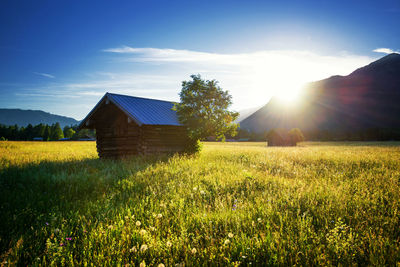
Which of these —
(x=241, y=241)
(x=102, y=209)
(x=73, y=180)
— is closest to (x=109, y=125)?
(x=73, y=180)

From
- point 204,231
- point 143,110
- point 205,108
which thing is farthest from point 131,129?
point 204,231

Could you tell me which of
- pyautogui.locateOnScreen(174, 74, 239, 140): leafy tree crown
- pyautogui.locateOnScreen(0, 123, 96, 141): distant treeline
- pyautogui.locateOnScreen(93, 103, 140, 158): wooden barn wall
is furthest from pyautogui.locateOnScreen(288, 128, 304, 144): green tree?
pyautogui.locateOnScreen(0, 123, 96, 141): distant treeline

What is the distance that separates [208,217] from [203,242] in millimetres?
491

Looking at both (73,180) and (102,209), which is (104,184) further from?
(102,209)

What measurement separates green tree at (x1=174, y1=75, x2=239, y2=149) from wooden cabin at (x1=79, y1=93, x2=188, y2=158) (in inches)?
58.9

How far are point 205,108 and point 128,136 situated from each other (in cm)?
603

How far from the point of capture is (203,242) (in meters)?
2.70

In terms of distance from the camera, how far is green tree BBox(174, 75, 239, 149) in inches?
482

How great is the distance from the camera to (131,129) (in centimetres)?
1310

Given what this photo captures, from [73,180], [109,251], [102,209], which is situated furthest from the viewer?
[73,180]

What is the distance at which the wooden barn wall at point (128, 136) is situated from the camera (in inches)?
501

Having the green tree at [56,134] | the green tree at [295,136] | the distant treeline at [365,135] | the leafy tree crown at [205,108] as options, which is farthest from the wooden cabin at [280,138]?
the green tree at [56,134]

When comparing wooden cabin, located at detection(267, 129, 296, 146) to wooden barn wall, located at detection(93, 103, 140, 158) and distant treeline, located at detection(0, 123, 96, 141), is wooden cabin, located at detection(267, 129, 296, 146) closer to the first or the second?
wooden barn wall, located at detection(93, 103, 140, 158)

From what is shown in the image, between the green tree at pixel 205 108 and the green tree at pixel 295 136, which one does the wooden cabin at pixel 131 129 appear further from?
the green tree at pixel 295 136
